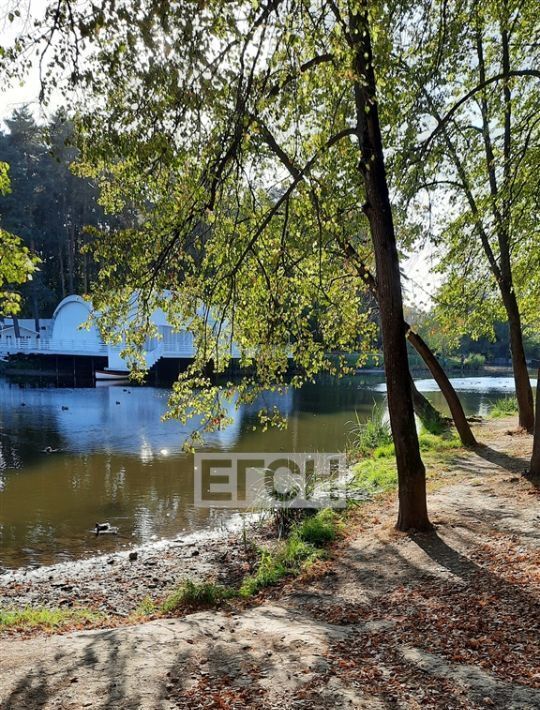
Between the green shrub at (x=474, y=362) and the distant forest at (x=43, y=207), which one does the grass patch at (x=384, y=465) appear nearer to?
the distant forest at (x=43, y=207)

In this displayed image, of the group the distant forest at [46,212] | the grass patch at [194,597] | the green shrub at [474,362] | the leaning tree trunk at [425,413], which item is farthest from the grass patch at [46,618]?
the green shrub at [474,362]

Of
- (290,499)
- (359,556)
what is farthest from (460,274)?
(359,556)

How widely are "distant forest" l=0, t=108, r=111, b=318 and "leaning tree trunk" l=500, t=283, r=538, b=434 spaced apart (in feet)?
113

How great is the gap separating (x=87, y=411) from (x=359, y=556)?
18.8 m

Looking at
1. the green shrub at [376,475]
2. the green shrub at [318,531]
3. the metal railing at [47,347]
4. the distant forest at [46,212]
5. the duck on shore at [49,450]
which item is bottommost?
the duck on shore at [49,450]

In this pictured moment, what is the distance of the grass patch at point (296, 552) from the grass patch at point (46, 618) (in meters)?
1.56

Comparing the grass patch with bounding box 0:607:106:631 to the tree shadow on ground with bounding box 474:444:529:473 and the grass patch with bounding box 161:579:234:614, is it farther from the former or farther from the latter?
the tree shadow on ground with bounding box 474:444:529:473

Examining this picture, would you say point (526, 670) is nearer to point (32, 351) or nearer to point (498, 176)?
point (498, 176)

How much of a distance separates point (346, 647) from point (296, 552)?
268cm

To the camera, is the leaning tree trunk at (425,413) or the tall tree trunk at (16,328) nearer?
the leaning tree trunk at (425,413)

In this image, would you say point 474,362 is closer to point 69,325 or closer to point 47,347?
point 69,325

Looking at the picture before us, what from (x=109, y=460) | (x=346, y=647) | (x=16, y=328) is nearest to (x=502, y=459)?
(x=346, y=647)

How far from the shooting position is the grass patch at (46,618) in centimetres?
490

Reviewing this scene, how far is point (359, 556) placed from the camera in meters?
5.77
